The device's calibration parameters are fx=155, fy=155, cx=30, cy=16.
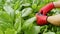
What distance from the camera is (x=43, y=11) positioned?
1098 millimetres

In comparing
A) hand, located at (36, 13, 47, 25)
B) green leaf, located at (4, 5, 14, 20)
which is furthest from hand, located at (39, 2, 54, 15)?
green leaf, located at (4, 5, 14, 20)

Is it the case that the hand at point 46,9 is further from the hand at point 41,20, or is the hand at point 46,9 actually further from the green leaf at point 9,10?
the green leaf at point 9,10

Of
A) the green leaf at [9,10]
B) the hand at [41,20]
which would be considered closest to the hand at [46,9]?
the hand at [41,20]

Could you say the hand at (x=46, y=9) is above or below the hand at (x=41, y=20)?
above

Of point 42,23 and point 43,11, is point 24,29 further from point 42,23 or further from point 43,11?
point 43,11

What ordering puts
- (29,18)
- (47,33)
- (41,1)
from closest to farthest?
1. (47,33)
2. (29,18)
3. (41,1)

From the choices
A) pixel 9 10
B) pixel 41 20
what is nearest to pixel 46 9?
pixel 41 20

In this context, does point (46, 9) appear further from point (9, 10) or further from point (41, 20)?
point (9, 10)

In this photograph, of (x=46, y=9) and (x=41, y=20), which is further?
(x=46, y=9)

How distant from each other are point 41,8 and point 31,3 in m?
0.15

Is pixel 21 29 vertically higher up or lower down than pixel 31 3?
lower down

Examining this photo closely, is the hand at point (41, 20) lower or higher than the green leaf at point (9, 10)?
lower

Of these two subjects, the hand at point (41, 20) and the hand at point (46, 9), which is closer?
the hand at point (41, 20)

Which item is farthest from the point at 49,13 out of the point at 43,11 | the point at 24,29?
the point at 24,29
